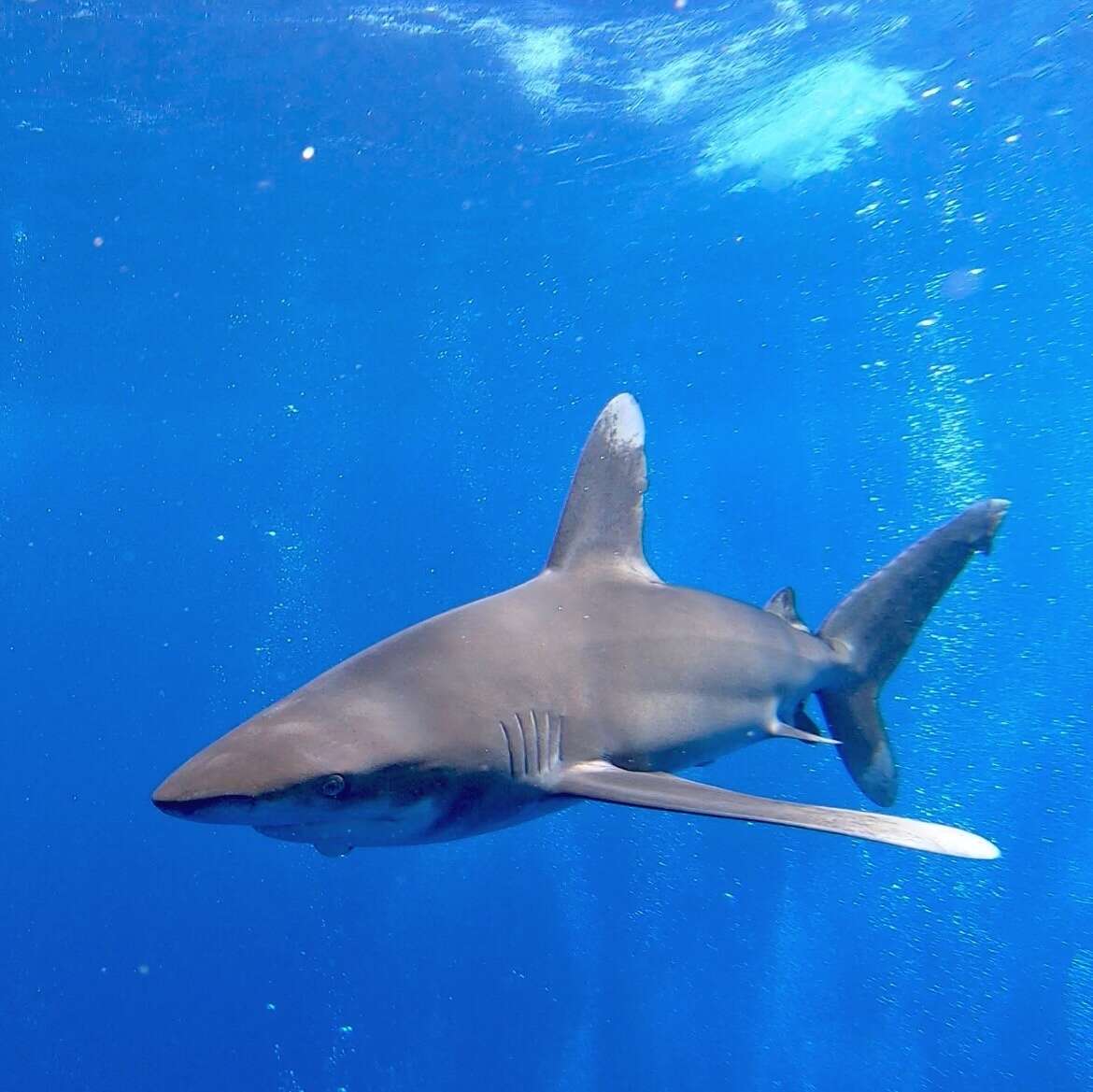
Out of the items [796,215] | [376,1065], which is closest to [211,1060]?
[376,1065]

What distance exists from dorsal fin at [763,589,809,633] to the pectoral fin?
2065 millimetres

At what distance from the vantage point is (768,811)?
293cm

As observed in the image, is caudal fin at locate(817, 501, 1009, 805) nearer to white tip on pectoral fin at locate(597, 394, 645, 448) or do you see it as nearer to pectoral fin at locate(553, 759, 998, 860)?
white tip on pectoral fin at locate(597, 394, 645, 448)

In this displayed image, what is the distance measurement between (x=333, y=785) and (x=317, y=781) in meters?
0.06

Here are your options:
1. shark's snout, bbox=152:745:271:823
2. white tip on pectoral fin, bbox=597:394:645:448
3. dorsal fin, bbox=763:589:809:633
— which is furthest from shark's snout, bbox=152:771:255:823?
dorsal fin, bbox=763:589:809:633

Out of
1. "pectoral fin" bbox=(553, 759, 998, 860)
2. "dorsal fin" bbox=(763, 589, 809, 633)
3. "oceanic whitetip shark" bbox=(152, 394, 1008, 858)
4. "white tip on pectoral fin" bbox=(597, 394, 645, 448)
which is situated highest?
"white tip on pectoral fin" bbox=(597, 394, 645, 448)

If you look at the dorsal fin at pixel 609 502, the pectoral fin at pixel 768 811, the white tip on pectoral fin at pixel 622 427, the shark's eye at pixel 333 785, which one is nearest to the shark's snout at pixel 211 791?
the shark's eye at pixel 333 785

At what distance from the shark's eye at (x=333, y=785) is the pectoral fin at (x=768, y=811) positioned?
0.89 metres

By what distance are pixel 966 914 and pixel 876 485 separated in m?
49.7

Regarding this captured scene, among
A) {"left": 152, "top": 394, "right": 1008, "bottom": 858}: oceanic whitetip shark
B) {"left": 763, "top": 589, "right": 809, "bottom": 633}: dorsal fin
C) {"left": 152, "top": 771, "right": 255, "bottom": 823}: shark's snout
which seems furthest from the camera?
{"left": 763, "top": 589, "right": 809, "bottom": 633}: dorsal fin

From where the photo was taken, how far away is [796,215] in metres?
22.2

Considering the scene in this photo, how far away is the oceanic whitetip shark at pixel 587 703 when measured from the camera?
9.34 ft

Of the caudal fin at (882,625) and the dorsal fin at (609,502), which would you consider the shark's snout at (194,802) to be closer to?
the dorsal fin at (609,502)

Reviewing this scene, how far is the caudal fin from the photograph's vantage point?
534 centimetres
